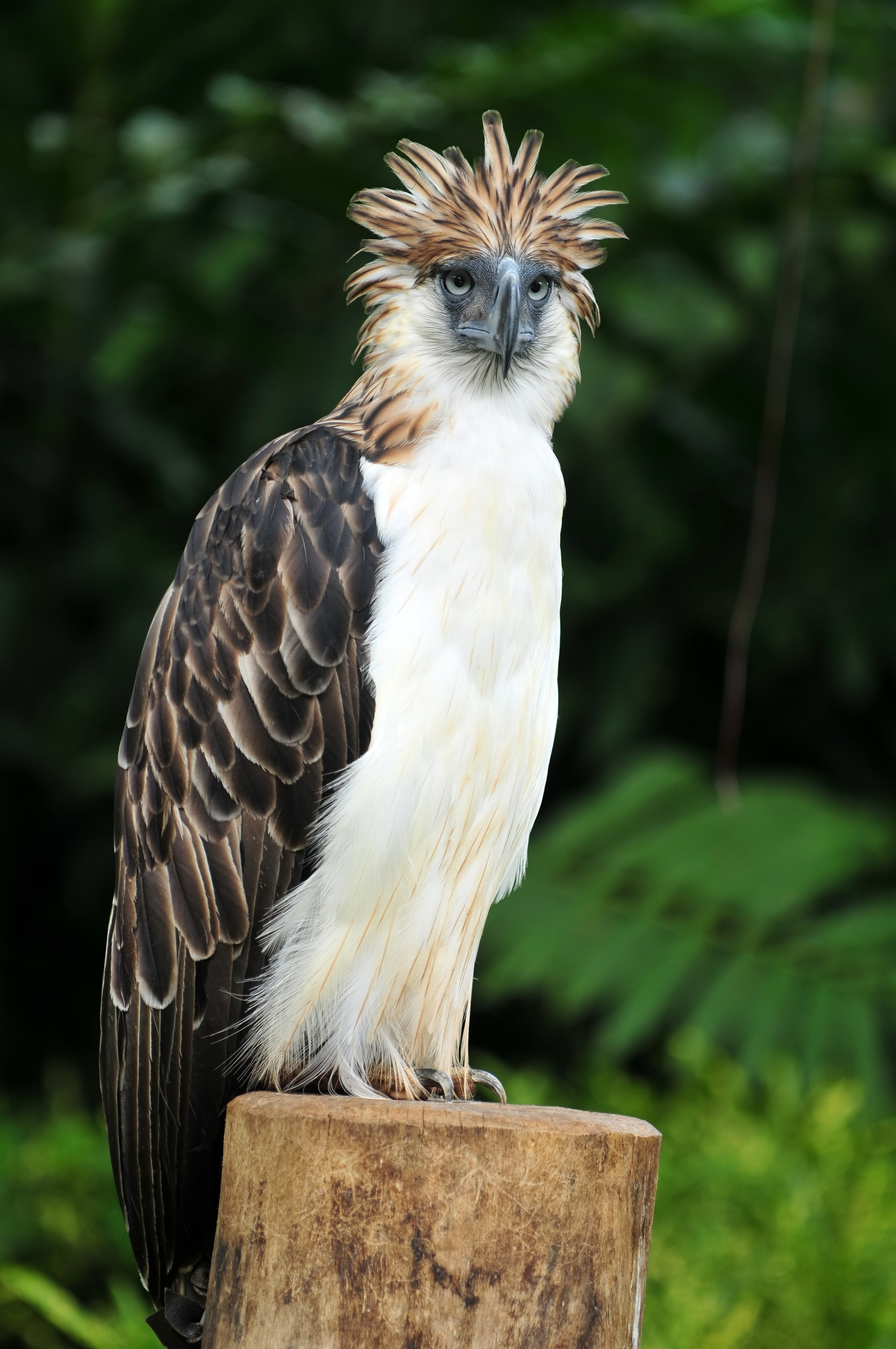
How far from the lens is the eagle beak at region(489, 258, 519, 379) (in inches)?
120

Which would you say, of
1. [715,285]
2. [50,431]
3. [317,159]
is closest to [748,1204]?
[715,285]

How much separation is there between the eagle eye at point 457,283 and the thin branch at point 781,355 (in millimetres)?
1258

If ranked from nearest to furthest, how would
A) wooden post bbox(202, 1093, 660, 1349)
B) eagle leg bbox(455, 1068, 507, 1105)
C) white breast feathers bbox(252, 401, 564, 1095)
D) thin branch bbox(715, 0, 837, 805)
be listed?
wooden post bbox(202, 1093, 660, 1349) < white breast feathers bbox(252, 401, 564, 1095) < eagle leg bbox(455, 1068, 507, 1105) < thin branch bbox(715, 0, 837, 805)

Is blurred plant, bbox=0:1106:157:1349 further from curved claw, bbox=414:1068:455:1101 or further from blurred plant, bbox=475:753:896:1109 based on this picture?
curved claw, bbox=414:1068:455:1101

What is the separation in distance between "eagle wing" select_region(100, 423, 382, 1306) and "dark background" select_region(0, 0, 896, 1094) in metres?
2.45

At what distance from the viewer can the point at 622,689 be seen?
700cm

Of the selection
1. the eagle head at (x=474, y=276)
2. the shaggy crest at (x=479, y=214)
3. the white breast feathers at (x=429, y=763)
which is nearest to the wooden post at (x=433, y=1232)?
the white breast feathers at (x=429, y=763)

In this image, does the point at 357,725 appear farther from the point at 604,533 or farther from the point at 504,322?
the point at 604,533

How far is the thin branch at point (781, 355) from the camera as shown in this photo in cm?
418

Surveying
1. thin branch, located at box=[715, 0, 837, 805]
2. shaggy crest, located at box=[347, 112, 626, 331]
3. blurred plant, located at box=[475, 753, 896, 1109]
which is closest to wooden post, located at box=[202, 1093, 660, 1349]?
thin branch, located at box=[715, 0, 837, 805]

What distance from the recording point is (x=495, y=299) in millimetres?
3123

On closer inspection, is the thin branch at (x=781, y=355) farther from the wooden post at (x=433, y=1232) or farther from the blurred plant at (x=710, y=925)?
the wooden post at (x=433, y=1232)

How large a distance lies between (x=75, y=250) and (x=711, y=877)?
3.42m

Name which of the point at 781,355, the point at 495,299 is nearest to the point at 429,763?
the point at 495,299
